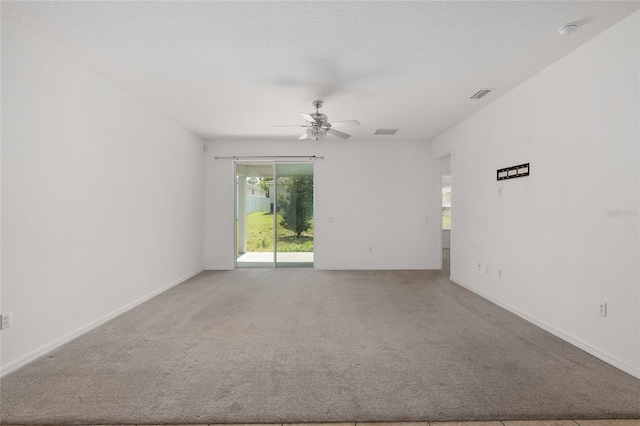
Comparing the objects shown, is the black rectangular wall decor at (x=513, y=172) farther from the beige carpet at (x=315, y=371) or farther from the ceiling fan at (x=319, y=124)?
the ceiling fan at (x=319, y=124)

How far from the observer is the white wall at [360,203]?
6988mm

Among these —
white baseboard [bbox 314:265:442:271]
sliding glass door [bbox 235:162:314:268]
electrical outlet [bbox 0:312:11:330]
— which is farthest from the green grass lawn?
Answer: electrical outlet [bbox 0:312:11:330]

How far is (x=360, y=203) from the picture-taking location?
23.1 feet

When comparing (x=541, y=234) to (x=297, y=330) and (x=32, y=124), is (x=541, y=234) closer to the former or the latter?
(x=297, y=330)

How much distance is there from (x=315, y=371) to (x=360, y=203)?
→ 483 centimetres

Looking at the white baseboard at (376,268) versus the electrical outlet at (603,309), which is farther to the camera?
the white baseboard at (376,268)

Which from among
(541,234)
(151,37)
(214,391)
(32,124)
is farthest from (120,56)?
(541,234)

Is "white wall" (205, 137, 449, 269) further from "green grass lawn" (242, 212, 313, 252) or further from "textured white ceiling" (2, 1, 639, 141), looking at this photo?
"textured white ceiling" (2, 1, 639, 141)

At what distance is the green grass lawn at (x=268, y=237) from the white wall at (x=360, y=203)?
29cm

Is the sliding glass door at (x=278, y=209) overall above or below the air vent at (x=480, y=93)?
below

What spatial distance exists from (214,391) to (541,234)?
347 centimetres

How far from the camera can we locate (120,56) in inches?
124

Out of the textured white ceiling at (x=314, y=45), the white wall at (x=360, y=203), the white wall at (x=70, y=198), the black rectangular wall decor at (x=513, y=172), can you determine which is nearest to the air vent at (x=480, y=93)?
the textured white ceiling at (x=314, y=45)

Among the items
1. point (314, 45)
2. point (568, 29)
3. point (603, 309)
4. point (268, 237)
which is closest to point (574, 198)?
point (603, 309)
